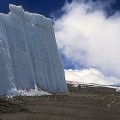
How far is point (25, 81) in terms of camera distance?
116 feet

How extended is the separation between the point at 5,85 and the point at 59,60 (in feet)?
62.7

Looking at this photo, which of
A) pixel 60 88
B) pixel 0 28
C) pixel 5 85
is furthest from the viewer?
pixel 60 88

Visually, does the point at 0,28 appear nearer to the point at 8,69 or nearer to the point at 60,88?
the point at 8,69

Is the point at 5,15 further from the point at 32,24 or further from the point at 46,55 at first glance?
the point at 46,55

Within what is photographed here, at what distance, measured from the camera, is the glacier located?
3149cm

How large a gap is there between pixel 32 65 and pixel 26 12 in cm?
566

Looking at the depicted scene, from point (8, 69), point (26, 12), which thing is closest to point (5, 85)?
point (8, 69)

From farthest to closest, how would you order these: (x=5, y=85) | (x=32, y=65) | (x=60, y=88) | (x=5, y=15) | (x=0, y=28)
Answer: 1. (x=60, y=88)
2. (x=32, y=65)
3. (x=5, y=15)
4. (x=0, y=28)
5. (x=5, y=85)

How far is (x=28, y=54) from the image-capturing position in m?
37.1

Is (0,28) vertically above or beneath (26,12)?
beneath

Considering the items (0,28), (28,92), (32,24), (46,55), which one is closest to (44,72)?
(46,55)

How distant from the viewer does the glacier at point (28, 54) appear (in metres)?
31.5

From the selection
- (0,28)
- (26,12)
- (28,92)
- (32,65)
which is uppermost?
(26,12)

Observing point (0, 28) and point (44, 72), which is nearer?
point (0, 28)
